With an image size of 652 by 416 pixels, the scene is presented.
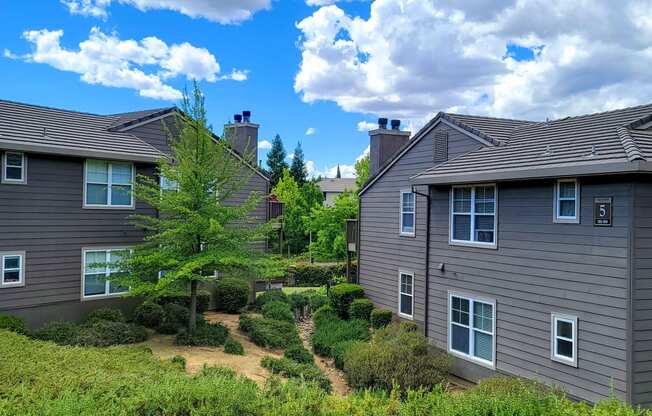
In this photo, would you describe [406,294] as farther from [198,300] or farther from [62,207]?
[62,207]

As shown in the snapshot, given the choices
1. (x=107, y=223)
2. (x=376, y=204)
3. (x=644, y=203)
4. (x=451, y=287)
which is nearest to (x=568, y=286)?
(x=644, y=203)

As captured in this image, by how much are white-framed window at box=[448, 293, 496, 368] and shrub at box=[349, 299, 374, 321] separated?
4.71 metres

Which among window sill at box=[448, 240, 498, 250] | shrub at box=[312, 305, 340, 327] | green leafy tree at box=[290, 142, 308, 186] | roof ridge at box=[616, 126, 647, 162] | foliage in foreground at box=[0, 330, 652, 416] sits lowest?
shrub at box=[312, 305, 340, 327]

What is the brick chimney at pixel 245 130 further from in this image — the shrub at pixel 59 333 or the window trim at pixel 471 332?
the window trim at pixel 471 332

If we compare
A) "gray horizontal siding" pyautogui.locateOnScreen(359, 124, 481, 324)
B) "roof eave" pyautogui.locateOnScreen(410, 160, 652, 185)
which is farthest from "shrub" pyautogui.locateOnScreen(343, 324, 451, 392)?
"roof eave" pyautogui.locateOnScreen(410, 160, 652, 185)

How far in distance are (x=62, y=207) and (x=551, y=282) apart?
45.7ft

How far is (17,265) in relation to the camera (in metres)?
13.7

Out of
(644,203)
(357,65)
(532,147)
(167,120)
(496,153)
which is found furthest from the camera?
(357,65)

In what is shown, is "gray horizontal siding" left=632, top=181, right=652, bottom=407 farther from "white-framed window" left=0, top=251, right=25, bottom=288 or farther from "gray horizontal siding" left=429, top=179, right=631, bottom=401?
"white-framed window" left=0, top=251, right=25, bottom=288

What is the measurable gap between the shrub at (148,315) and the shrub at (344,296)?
6.60 meters

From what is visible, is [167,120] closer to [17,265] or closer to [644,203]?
[17,265]

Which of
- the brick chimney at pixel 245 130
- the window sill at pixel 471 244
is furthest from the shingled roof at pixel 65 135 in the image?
the window sill at pixel 471 244

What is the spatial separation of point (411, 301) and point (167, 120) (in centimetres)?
1149

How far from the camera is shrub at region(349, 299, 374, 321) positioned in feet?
58.5
